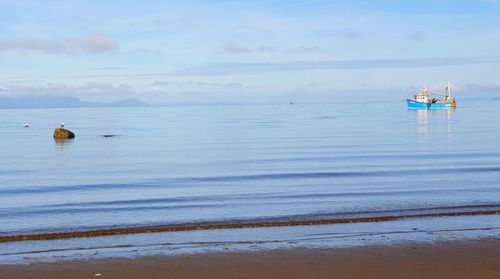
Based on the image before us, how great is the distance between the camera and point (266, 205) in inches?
741

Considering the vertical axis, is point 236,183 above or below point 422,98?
below

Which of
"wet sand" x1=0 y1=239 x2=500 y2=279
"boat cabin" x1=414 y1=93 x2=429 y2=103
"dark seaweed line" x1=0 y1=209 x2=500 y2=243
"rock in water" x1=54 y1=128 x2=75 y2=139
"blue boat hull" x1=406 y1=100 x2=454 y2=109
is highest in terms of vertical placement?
"boat cabin" x1=414 y1=93 x2=429 y2=103

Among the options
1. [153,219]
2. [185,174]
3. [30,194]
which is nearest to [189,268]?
[153,219]

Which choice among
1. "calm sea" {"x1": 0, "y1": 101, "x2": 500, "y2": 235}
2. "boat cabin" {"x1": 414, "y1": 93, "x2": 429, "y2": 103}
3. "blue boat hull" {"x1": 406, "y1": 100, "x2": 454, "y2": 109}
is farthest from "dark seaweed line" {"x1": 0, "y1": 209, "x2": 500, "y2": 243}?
"boat cabin" {"x1": 414, "y1": 93, "x2": 429, "y2": 103}

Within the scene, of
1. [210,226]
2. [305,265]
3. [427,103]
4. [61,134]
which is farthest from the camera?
[427,103]

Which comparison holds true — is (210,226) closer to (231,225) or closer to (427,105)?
(231,225)

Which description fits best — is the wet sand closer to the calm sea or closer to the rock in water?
the calm sea

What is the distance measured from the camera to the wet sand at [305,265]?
10703mm

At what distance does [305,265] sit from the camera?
1123cm

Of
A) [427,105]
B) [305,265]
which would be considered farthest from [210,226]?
[427,105]

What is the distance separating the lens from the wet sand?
35.1 ft

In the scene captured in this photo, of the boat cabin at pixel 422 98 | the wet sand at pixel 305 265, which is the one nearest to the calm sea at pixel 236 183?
the wet sand at pixel 305 265

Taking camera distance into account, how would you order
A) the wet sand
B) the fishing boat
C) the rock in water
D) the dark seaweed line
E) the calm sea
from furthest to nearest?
the fishing boat < the rock in water < the calm sea < the dark seaweed line < the wet sand

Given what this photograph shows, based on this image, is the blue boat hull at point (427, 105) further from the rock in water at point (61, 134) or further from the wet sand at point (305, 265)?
the wet sand at point (305, 265)
